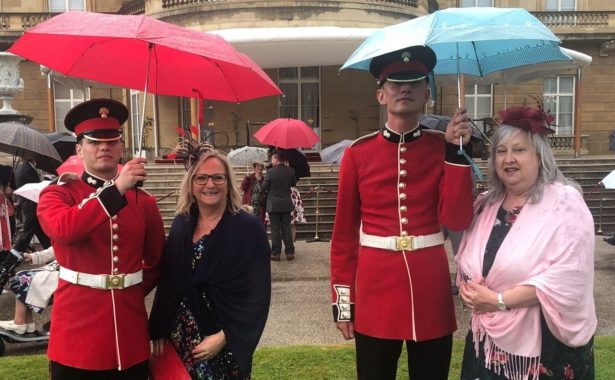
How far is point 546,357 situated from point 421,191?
85 cm

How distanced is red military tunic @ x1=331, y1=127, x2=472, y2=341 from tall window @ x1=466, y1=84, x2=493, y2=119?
17964 millimetres

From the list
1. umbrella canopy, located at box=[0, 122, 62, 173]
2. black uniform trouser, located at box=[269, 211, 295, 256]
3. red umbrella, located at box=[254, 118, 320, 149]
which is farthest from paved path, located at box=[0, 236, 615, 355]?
red umbrella, located at box=[254, 118, 320, 149]

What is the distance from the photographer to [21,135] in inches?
202

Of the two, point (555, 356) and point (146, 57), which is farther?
point (146, 57)

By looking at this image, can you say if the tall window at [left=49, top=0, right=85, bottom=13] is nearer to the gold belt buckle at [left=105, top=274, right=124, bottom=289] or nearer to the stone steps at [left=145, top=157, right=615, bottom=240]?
the stone steps at [left=145, top=157, right=615, bottom=240]

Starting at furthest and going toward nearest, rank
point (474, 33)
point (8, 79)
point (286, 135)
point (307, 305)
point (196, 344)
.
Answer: point (8, 79) < point (286, 135) < point (307, 305) < point (196, 344) < point (474, 33)

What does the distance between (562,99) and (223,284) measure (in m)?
21.0

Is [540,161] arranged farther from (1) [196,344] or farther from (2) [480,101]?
(2) [480,101]

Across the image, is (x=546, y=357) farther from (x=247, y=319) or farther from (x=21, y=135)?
(x=21, y=135)

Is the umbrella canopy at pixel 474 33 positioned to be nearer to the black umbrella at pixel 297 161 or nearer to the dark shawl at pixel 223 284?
the dark shawl at pixel 223 284

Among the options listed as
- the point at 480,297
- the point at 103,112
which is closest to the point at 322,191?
the point at 103,112

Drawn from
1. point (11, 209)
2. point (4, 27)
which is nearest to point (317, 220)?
point (11, 209)

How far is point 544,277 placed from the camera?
204 cm

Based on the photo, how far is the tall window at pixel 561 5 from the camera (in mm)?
20969
